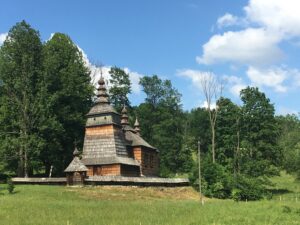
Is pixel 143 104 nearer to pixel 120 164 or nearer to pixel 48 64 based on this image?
pixel 48 64

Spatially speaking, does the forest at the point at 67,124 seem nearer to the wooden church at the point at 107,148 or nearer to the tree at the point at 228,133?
the tree at the point at 228,133

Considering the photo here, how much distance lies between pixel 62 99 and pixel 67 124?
3806 millimetres

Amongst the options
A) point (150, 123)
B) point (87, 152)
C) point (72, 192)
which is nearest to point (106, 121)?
point (87, 152)

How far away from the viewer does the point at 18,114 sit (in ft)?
186

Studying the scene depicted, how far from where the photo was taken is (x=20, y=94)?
5744 centimetres

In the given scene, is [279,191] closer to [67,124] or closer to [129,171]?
[129,171]

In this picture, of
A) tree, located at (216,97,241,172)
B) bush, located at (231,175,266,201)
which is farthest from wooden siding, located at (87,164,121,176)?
tree, located at (216,97,241,172)

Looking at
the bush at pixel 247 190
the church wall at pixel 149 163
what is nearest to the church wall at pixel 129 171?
the church wall at pixel 149 163

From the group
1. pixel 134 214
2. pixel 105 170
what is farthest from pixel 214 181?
pixel 134 214

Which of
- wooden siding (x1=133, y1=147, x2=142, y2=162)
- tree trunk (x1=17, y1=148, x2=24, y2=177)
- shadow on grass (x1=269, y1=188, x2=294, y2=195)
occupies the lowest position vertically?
shadow on grass (x1=269, y1=188, x2=294, y2=195)

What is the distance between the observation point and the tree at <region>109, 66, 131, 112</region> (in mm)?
84062

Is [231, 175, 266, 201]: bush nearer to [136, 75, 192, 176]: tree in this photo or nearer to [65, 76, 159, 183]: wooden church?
[65, 76, 159, 183]: wooden church

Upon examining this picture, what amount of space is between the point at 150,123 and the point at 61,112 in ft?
109

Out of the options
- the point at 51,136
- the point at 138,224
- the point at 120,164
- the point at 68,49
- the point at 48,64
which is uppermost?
the point at 68,49
